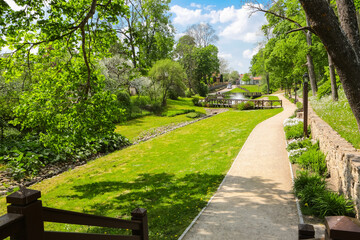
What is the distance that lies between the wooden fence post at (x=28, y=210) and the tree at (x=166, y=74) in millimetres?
30986

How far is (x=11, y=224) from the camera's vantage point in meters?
1.20

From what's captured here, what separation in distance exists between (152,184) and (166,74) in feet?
81.8

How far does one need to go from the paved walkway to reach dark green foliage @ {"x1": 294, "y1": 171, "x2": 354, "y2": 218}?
1.04ft

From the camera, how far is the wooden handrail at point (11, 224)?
1160mm

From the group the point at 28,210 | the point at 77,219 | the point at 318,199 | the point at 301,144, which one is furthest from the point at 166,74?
the point at 28,210

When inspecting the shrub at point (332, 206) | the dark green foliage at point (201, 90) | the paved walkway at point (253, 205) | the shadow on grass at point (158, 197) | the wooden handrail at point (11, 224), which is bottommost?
the shadow on grass at point (158, 197)

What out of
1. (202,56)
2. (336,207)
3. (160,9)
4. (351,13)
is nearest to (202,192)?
(336,207)

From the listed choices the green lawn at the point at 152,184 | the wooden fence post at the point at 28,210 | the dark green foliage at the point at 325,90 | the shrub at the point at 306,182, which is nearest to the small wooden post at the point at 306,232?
the wooden fence post at the point at 28,210

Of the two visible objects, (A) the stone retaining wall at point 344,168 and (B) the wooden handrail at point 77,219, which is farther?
(A) the stone retaining wall at point 344,168

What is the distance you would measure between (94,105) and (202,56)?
53.0 metres

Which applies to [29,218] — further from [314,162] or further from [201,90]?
[201,90]

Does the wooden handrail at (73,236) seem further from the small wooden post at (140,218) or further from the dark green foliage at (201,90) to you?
the dark green foliage at (201,90)

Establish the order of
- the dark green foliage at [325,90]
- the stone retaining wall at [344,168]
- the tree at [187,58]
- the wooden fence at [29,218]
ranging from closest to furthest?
the wooden fence at [29,218], the stone retaining wall at [344,168], the dark green foliage at [325,90], the tree at [187,58]

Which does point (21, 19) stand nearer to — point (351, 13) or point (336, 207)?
point (351, 13)
